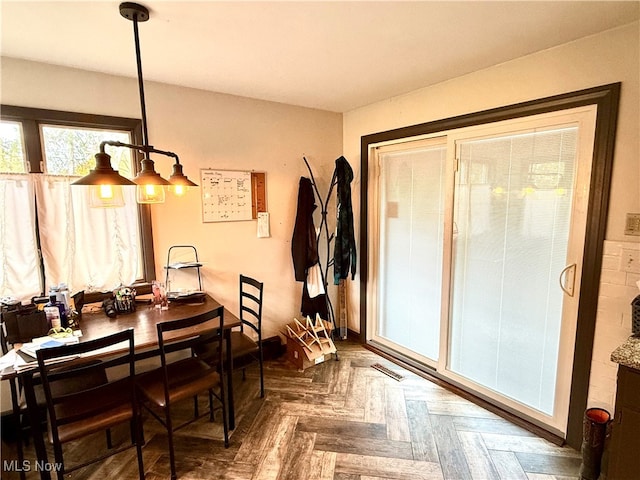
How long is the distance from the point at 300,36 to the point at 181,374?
2.14 m

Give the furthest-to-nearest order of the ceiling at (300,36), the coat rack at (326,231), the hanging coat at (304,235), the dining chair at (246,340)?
the coat rack at (326,231) < the hanging coat at (304,235) < the dining chair at (246,340) < the ceiling at (300,36)

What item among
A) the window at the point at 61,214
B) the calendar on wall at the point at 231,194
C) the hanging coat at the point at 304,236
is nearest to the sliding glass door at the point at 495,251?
the hanging coat at the point at 304,236

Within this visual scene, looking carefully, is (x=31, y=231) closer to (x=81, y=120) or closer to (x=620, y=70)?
(x=81, y=120)

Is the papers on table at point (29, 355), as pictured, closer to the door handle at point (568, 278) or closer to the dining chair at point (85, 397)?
the dining chair at point (85, 397)

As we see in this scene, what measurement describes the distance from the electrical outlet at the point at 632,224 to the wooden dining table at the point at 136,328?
2334mm

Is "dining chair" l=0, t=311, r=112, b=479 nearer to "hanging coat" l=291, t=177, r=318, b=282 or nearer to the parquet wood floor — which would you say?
the parquet wood floor

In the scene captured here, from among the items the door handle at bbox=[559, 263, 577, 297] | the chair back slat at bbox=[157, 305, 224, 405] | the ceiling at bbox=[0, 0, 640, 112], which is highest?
the ceiling at bbox=[0, 0, 640, 112]

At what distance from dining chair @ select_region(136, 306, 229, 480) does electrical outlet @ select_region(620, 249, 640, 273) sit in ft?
7.50

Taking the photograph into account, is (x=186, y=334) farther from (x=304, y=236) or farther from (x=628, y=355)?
(x=628, y=355)

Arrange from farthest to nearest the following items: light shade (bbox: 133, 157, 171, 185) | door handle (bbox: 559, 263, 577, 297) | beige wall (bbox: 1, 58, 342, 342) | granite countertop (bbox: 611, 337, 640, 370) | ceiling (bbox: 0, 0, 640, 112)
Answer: beige wall (bbox: 1, 58, 342, 342) < door handle (bbox: 559, 263, 577, 297) < light shade (bbox: 133, 157, 171, 185) < ceiling (bbox: 0, 0, 640, 112) < granite countertop (bbox: 611, 337, 640, 370)

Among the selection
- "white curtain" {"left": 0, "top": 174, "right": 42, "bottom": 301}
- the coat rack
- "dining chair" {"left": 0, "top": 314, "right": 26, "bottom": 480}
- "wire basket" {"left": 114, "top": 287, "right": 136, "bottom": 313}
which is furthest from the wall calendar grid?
"dining chair" {"left": 0, "top": 314, "right": 26, "bottom": 480}

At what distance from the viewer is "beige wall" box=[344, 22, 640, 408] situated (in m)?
1.75

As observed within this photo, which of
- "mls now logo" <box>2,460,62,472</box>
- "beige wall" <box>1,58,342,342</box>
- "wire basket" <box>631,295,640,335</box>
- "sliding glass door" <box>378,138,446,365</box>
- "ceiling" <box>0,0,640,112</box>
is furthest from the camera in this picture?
"sliding glass door" <box>378,138,446,365</box>

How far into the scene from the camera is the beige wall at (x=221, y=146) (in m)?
2.27
